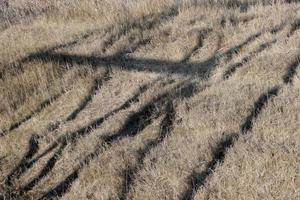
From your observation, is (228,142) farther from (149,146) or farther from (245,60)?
(245,60)

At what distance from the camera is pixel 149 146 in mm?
5734

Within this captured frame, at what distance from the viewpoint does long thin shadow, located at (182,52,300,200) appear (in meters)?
4.87

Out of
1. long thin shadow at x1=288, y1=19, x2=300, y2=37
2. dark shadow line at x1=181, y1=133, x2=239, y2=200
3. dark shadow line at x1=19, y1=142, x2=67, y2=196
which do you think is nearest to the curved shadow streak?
dark shadow line at x1=19, y1=142, x2=67, y2=196

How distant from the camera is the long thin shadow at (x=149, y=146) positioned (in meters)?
5.21

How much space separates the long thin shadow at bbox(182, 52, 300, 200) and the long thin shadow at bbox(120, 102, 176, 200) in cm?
61

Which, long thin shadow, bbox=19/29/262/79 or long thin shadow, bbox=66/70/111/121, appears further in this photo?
long thin shadow, bbox=19/29/262/79

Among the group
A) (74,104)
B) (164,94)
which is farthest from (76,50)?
(164,94)

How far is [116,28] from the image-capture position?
9.61 m

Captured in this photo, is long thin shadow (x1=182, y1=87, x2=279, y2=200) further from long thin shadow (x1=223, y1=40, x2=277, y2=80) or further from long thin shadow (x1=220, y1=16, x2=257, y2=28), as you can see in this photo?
long thin shadow (x1=220, y1=16, x2=257, y2=28)

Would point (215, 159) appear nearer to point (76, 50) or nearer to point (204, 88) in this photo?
point (204, 88)

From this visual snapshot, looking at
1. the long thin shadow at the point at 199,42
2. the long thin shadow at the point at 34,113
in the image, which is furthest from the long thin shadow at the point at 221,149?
the long thin shadow at the point at 34,113

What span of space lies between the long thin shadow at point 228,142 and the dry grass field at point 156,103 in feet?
0.05

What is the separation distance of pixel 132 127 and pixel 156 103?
49cm

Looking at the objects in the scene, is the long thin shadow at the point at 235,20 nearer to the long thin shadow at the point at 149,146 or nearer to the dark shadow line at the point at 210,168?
the long thin shadow at the point at 149,146
